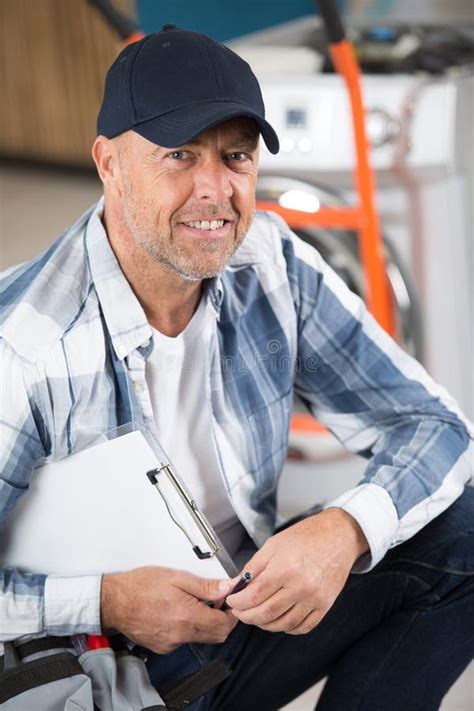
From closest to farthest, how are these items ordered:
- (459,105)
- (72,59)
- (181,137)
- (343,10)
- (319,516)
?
1. (181,137)
2. (319,516)
3. (459,105)
4. (343,10)
5. (72,59)

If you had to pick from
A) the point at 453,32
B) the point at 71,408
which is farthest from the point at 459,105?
the point at 71,408

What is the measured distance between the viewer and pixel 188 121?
1.17 meters

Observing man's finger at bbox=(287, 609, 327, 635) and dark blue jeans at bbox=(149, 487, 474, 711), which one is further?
dark blue jeans at bbox=(149, 487, 474, 711)

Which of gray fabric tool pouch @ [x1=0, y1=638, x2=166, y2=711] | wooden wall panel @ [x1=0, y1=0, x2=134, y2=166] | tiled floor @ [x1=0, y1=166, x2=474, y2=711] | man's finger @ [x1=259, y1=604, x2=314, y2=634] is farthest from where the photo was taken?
wooden wall panel @ [x1=0, y1=0, x2=134, y2=166]

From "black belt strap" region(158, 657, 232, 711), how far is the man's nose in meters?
0.54

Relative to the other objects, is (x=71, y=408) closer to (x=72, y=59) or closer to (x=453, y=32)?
(x=453, y=32)

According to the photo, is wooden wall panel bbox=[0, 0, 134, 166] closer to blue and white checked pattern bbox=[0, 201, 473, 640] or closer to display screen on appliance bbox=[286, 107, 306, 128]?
display screen on appliance bbox=[286, 107, 306, 128]

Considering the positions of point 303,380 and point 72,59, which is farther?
point 72,59

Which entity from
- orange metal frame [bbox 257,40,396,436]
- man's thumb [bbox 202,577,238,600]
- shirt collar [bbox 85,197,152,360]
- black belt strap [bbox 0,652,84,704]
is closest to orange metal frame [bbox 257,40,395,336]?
orange metal frame [bbox 257,40,396,436]

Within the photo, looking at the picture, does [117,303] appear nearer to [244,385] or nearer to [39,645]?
[244,385]

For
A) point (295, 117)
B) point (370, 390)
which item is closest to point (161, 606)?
point (370, 390)

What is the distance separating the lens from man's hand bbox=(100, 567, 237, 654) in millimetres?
1191

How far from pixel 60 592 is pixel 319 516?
1.05ft

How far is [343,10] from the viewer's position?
3.02m
